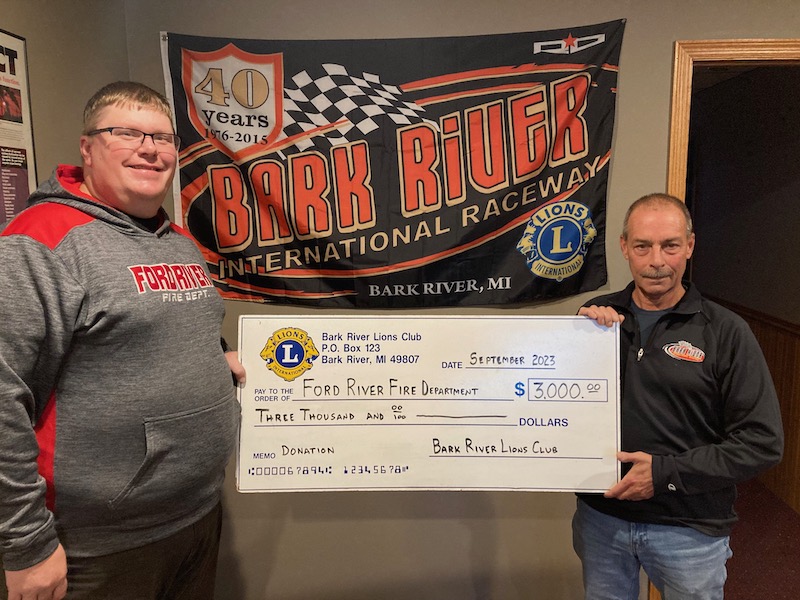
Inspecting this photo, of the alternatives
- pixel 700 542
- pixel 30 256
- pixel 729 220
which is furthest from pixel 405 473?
pixel 729 220

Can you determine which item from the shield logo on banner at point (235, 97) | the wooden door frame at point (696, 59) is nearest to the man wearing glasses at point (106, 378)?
the shield logo on banner at point (235, 97)

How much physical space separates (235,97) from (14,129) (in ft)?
2.28

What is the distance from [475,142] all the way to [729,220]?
2.61m

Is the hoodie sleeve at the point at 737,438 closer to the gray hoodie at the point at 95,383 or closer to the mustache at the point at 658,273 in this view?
the mustache at the point at 658,273

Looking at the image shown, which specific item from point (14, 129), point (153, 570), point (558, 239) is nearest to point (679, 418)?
point (558, 239)

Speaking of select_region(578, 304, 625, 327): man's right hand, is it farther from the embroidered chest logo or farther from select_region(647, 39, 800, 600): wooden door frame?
select_region(647, 39, 800, 600): wooden door frame

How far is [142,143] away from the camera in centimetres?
107

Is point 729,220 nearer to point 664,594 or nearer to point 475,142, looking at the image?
point 475,142

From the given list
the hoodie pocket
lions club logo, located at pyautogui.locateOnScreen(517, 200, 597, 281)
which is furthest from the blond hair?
lions club logo, located at pyautogui.locateOnScreen(517, 200, 597, 281)

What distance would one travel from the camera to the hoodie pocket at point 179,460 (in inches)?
41.1

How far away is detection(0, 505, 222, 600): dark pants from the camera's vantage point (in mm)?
1062

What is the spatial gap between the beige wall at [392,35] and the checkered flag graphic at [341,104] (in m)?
0.18

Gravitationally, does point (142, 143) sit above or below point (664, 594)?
above

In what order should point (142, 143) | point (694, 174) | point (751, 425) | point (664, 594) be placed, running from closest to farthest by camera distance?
1. point (142, 143)
2. point (751, 425)
3. point (664, 594)
4. point (694, 174)
